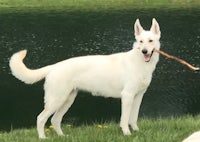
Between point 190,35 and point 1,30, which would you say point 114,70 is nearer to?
point 190,35

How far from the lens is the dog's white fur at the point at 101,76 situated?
9219mm

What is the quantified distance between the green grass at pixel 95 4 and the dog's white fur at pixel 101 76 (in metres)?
56.7

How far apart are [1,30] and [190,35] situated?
20093mm

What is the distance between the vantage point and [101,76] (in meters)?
9.38

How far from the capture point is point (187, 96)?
2550 centimetres

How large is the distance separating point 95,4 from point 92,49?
3136 centimetres

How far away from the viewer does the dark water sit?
2305 cm

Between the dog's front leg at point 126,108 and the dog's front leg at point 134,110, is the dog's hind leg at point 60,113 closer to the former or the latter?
the dog's front leg at point 126,108

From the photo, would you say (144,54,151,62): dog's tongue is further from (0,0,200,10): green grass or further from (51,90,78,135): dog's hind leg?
(0,0,200,10): green grass

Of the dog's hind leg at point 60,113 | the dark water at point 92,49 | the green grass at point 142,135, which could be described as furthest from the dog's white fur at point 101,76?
the dark water at point 92,49

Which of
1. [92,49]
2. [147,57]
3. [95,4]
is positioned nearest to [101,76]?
[147,57]

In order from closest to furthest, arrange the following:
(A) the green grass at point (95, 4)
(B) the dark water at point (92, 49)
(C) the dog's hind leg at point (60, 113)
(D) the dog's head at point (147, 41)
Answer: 1. (D) the dog's head at point (147, 41)
2. (C) the dog's hind leg at point (60, 113)
3. (B) the dark water at point (92, 49)
4. (A) the green grass at point (95, 4)

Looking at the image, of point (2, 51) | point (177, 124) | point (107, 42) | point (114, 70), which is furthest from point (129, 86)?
point (107, 42)

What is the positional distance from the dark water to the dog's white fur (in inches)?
446
